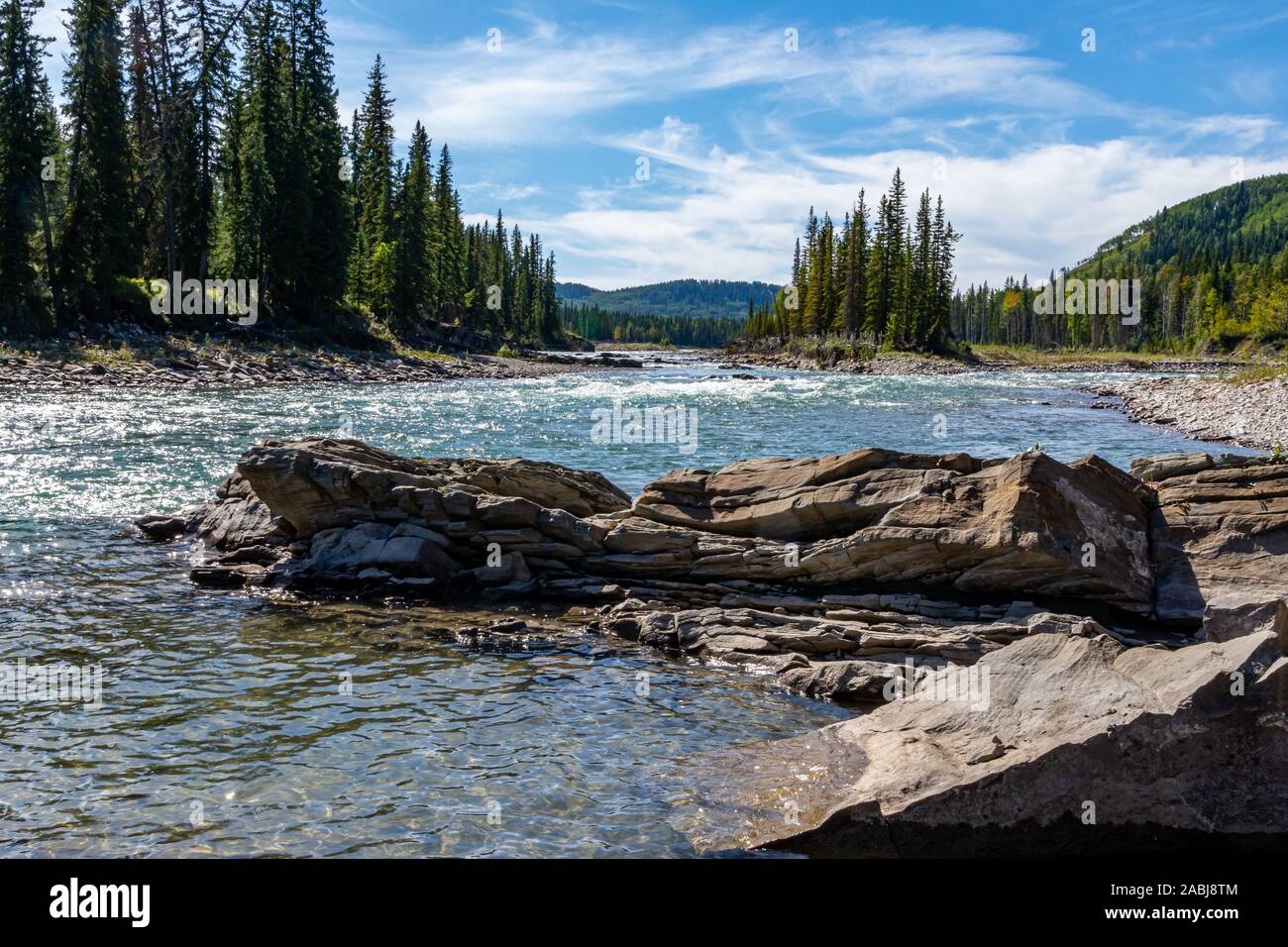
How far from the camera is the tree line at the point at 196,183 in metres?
51.6

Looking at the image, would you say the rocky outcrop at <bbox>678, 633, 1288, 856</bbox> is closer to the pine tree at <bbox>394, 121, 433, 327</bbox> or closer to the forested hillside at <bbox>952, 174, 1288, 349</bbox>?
the pine tree at <bbox>394, 121, 433, 327</bbox>

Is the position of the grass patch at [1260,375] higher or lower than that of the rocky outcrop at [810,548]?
higher

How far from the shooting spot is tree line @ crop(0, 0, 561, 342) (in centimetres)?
5159

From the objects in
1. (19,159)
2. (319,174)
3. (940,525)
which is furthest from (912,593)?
(319,174)

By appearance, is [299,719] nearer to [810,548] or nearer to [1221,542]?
[810,548]

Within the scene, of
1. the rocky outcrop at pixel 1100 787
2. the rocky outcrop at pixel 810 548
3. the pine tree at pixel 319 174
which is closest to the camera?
the rocky outcrop at pixel 1100 787

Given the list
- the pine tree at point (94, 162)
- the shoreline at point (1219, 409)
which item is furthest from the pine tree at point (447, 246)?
the shoreline at point (1219, 409)

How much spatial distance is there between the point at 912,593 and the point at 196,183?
208 ft

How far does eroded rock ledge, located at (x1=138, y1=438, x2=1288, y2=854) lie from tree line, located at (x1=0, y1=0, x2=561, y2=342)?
29.7 metres

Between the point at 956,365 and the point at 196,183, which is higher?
the point at 196,183

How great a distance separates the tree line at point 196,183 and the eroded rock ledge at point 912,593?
29746 millimetres

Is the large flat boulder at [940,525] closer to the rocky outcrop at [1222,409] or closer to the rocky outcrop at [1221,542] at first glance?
the rocky outcrop at [1221,542]

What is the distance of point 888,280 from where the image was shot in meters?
111
